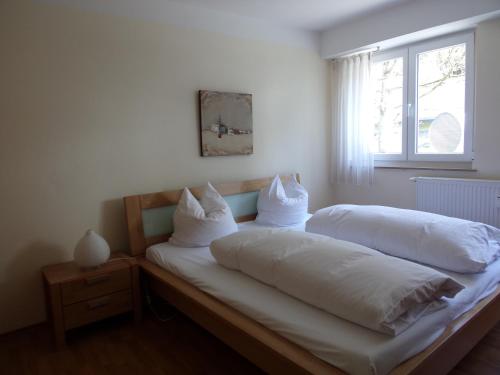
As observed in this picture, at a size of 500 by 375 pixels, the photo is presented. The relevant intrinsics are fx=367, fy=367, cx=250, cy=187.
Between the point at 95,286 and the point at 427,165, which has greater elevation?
the point at 427,165

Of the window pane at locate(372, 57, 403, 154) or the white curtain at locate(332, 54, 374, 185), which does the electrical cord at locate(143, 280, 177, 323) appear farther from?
the window pane at locate(372, 57, 403, 154)

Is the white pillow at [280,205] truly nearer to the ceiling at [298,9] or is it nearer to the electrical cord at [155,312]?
the electrical cord at [155,312]

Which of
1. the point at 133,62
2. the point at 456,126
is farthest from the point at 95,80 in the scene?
the point at 456,126

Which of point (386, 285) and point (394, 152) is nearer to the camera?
point (386, 285)

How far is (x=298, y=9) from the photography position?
3.25 metres

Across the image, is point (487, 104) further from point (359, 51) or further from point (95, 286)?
point (95, 286)

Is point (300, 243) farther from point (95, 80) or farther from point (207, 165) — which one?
point (95, 80)

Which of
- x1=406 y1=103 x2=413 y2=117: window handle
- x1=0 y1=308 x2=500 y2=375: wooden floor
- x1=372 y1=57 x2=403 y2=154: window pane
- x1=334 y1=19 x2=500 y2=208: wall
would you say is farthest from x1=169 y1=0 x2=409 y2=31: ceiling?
x1=0 y1=308 x2=500 y2=375: wooden floor

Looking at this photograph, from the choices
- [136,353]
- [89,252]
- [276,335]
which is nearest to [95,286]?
[89,252]

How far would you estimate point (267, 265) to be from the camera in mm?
1938

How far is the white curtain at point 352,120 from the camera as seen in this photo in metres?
3.78

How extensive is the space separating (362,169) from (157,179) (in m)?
2.14

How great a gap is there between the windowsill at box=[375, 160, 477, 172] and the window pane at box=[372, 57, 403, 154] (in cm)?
12

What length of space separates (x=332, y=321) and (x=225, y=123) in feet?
7.09
